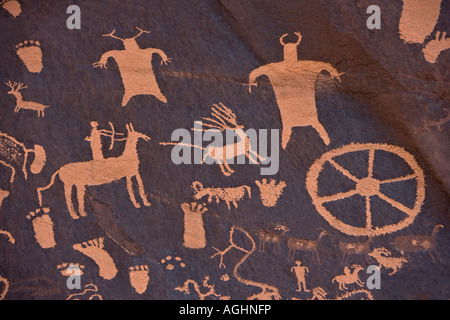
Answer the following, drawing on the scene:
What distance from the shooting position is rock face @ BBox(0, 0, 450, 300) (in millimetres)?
1591

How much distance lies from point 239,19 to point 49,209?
3.19 ft

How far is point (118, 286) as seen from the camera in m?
1.70

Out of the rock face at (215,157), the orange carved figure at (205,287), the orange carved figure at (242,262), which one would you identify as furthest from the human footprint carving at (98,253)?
the orange carved figure at (242,262)

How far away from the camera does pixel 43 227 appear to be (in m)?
1.69

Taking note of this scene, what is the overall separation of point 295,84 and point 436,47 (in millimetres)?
480

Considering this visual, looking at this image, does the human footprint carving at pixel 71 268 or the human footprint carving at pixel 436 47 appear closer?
the human footprint carving at pixel 436 47

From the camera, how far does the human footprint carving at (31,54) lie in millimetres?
1649

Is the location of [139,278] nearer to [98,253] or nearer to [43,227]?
[98,253]

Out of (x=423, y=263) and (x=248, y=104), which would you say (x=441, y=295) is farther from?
(x=248, y=104)

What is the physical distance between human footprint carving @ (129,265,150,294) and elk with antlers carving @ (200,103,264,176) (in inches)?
18.1

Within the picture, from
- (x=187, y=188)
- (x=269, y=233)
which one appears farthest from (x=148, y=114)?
(x=269, y=233)

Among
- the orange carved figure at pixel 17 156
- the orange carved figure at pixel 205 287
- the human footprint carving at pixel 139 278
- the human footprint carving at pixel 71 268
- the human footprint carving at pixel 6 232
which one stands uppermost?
the orange carved figure at pixel 17 156

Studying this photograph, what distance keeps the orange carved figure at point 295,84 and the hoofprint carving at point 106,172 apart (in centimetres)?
49

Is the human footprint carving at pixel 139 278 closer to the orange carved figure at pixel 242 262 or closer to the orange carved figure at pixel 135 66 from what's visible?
the orange carved figure at pixel 242 262
